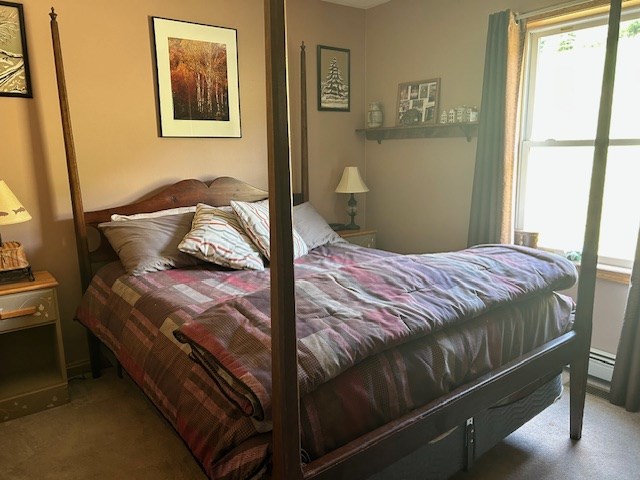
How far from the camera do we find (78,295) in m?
2.92

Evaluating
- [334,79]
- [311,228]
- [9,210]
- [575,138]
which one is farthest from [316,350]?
[334,79]

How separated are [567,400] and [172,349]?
6.84 feet

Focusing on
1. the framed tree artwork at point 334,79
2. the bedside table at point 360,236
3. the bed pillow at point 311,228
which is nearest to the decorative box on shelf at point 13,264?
the bed pillow at point 311,228

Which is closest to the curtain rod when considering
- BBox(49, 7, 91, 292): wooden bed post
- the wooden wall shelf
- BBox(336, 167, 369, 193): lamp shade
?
the wooden wall shelf

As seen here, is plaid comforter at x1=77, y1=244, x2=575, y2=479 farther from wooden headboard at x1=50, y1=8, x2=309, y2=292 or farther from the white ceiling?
the white ceiling

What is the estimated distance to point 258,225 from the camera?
113 inches

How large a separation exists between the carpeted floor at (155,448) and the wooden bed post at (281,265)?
2.73ft

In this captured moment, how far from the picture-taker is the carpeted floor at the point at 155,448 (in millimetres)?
1997

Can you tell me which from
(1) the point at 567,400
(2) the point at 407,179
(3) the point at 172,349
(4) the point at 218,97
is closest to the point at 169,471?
(3) the point at 172,349

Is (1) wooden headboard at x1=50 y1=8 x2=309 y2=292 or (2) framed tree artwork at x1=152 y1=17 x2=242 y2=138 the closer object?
(1) wooden headboard at x1=50 y1=8 x2=309 y2=292

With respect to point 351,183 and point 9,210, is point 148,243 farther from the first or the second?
point 351,183

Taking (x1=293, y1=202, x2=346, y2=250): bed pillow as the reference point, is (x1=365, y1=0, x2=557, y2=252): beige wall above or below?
above

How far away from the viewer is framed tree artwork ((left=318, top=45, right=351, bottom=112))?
378cm

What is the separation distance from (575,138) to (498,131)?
443 millimetres
